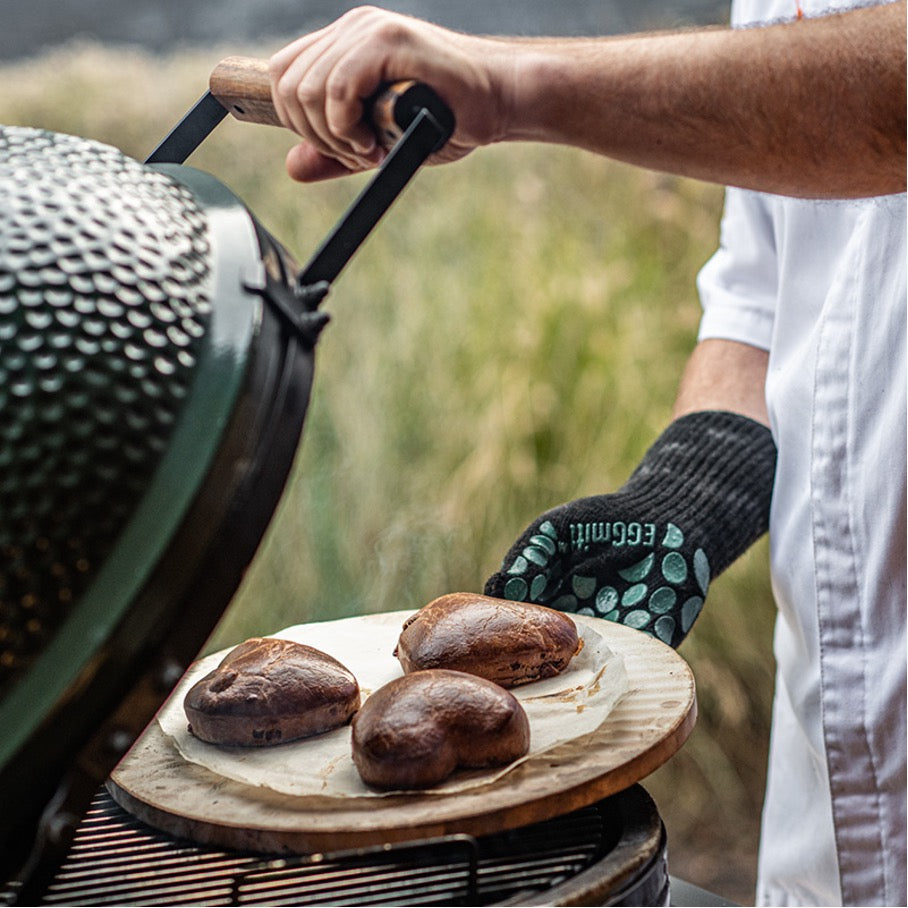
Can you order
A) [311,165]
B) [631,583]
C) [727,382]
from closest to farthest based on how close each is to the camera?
[311,165] → [631,583] → [727,382]

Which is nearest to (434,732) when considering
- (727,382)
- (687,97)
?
(687,97)

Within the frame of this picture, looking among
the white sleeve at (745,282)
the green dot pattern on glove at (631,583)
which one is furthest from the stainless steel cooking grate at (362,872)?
the white sleeve at (745,282)

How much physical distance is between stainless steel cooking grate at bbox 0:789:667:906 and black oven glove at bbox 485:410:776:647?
0.41m

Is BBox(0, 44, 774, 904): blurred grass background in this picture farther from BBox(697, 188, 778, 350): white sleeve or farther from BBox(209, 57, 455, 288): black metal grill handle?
BBox(209, 57, 455, 288): black metal grill handle

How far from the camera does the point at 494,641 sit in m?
1.08

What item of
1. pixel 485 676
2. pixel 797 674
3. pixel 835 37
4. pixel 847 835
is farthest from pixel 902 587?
pixel 835 37

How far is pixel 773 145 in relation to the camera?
0.91 meters

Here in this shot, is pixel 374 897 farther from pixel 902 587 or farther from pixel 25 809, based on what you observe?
pixel 902 587

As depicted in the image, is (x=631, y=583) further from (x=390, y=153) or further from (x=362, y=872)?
(x=390, y=153)

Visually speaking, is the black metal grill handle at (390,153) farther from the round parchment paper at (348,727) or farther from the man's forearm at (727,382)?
the man's forearm at (727,382)

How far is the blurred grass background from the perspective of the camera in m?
2.91

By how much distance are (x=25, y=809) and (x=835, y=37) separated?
903 mm

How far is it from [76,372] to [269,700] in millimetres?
454

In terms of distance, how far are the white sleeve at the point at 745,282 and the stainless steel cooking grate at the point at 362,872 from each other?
1045mm
